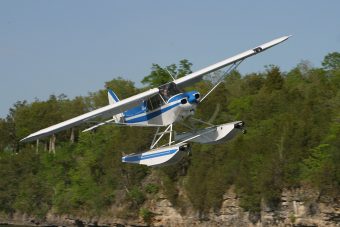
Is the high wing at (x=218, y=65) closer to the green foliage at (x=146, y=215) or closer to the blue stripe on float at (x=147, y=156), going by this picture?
the blue stripe on float at (x=147, y=156)

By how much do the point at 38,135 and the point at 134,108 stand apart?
453 centimetres

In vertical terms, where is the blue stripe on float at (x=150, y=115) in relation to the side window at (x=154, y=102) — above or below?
below

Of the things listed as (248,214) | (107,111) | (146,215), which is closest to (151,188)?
(146,215)

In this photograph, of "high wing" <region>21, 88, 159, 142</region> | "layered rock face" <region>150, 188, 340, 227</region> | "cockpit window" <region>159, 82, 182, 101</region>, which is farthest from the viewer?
"layered rock face" <region>150, 188, 340, 227</region>

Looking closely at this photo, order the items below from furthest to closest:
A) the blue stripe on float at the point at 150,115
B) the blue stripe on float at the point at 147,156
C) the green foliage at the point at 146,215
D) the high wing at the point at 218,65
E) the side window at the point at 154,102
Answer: the green foliage at the point at 146,215 < the high wing at the point at 218,65 < the side window at the point at 154,102 < the blue stripe on float at the point at 150,115 < the blue stripe on float at the point at 147,156

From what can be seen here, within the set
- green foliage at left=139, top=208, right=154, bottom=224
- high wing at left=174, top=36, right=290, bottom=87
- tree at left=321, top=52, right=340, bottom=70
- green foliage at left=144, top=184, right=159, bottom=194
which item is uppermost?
tree at left=321, top=52, right=340, bottom=70

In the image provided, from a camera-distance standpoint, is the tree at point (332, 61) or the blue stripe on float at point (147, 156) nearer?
the blue stripe on float at point (147, 156)

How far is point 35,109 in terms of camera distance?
7900cm

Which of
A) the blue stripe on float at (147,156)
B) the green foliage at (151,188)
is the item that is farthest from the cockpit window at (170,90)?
the green foliage at (151,188)

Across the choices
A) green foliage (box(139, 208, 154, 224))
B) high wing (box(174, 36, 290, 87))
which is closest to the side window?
high wing (box(174, 36, 290, 87))

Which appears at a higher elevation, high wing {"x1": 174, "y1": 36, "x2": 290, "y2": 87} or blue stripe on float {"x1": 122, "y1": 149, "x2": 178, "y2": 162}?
high wing {"x1": 174, "y1": 36, "x2": 290, "y2": 87}

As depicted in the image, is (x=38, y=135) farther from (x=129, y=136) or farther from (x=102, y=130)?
(x=102, y=130)

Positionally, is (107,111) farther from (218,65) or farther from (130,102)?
(218,65)

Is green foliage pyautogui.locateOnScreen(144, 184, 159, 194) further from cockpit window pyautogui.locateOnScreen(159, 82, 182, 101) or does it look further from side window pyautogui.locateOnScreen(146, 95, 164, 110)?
cockpit window pyautogui.locateOnScreen(159, 82, 182, 101)
